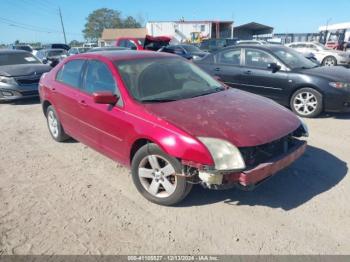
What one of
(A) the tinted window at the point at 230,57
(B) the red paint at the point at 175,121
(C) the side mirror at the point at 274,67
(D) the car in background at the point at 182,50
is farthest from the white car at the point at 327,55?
(B) the red paint at the point at 175,121

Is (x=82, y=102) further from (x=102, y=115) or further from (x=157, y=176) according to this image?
(x=157, y=176)

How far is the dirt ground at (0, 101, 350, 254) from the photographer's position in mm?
2684

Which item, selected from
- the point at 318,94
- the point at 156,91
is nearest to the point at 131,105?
the point at 156,91

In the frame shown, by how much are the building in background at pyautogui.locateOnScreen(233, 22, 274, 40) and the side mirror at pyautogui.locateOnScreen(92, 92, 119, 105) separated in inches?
1746

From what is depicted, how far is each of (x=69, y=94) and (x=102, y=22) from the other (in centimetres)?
10246

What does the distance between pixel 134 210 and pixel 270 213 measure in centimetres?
143

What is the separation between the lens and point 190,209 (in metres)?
3.21

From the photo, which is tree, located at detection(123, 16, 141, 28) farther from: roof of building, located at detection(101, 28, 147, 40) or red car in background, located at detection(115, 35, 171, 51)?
red car in background, located at detection(115, 35, 171, 51)

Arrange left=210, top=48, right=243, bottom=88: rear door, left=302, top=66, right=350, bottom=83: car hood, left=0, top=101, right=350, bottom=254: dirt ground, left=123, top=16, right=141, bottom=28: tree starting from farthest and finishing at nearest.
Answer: left=123, top=16, right=141, bottom=28: tree < left=210, top=48, right=243, bottom=88: rear door < left=302, top=66, right=350, bottom=83: car hood < left=0, top=101, right=350, bottom=254: dirt ground

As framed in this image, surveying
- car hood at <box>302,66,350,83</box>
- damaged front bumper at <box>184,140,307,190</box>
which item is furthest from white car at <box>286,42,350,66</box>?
damaged front bumper at <box>184,140,307,190</box>

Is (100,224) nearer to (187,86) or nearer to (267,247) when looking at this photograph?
(267,247)

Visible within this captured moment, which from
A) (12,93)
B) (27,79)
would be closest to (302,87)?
(27,79)

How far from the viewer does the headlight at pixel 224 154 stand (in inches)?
109

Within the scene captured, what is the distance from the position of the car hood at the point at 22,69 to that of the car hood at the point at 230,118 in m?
6.91
